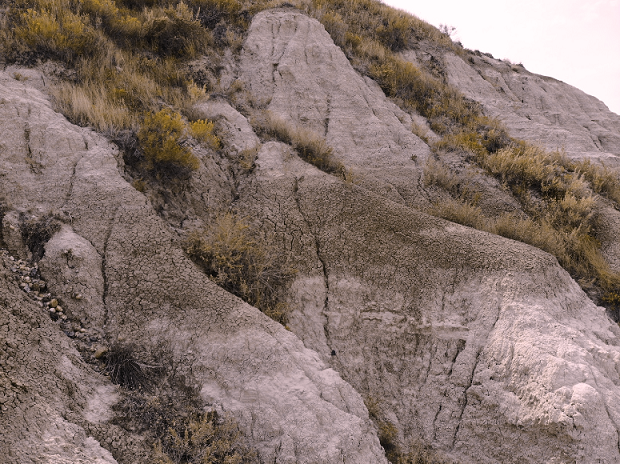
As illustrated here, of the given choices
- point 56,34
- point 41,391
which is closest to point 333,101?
point 56,34

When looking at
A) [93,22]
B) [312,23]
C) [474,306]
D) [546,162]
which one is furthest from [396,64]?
[474,306]

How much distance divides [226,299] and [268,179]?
2.56 meters

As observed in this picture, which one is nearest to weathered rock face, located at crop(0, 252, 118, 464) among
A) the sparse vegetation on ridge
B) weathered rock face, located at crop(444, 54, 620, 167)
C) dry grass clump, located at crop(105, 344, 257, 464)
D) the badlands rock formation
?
the badlands rock formation

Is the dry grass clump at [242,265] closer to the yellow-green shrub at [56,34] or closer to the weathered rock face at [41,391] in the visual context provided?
the weathered rock face at [41,391]

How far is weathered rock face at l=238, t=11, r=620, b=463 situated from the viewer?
150 inches

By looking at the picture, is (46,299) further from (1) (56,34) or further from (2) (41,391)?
(1) (56,34)

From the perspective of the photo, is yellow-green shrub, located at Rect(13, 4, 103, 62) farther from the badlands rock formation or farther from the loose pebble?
the loose pebble

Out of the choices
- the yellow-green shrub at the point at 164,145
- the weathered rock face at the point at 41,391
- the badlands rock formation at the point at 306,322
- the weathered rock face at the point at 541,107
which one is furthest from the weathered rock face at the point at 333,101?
the weathered rock face at the point at 41,391

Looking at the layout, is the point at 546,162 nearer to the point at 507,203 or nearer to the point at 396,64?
the point at 507,203

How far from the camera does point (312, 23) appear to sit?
33.0ft

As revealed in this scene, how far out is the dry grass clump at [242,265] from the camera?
4617 mm

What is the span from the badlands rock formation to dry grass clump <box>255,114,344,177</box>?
0.48 meters

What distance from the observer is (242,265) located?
462 cm

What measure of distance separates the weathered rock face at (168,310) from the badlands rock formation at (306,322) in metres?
0.02
